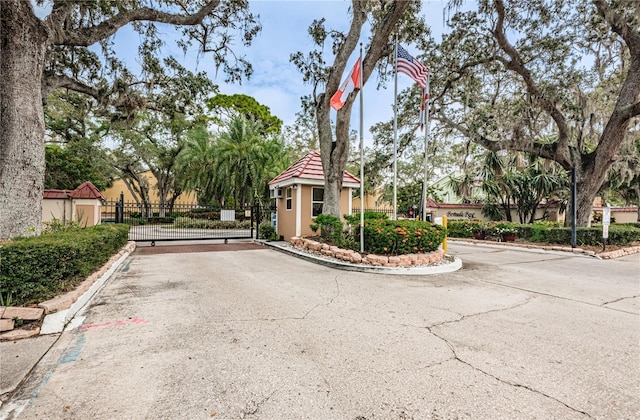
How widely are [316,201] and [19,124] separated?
880cm

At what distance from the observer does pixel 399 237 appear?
25.5 ft

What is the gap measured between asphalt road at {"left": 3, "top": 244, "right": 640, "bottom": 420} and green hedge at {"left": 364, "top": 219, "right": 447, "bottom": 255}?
78.6 inches

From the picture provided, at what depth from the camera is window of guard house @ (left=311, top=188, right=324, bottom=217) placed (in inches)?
492

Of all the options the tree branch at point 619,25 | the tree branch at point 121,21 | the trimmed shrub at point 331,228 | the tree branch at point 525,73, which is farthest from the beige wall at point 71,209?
the tree branch at point 619,25

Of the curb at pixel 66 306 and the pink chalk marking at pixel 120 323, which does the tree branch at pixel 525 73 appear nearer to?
the pink chalk marking at pixel 120 323

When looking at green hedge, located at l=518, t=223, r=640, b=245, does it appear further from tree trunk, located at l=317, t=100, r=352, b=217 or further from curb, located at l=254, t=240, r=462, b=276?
tree trunk, located at l=317, t=100, r=352, b=217

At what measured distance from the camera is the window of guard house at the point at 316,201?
12500 mm

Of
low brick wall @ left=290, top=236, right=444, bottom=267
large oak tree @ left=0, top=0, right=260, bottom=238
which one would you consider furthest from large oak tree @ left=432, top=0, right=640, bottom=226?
large oak tree @ left=0, top=0, right=260, bottom=238

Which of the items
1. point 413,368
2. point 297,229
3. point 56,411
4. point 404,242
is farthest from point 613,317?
point 297,229

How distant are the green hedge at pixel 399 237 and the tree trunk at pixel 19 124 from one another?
7203 millimetres

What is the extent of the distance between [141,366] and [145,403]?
63 cm

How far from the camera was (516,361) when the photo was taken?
292 cm

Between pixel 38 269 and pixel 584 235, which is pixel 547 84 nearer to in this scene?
pixel 584 235

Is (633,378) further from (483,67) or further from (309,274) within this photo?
(483,67)
